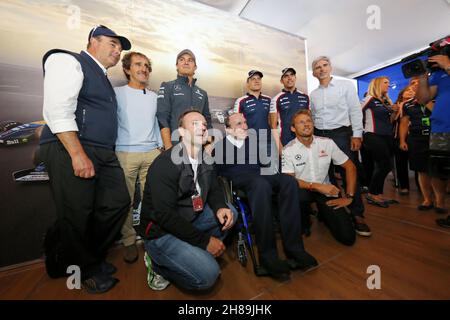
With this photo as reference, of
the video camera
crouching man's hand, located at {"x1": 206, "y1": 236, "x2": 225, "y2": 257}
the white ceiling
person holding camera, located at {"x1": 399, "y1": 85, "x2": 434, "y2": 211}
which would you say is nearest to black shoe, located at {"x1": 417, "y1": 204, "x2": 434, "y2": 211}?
person holding camera, located at {"x1": 399, "y1": 85, "x2": 434, "y2": 211}

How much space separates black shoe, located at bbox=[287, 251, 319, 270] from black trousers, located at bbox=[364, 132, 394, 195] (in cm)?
197

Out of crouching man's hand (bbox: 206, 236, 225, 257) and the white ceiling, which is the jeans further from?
the white ceiling

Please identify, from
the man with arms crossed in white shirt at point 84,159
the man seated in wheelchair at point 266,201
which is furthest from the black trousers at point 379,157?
the man with arms crossed in white shirt at point 84,159

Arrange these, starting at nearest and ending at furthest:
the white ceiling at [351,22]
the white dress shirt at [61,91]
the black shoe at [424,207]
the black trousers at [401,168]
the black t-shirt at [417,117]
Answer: the white dress shirt at [61,91] < the black shoe at [424,207] < the black t-shirt at [417,117] < the white ceiling at [351,22] < the black trousers at [401,168]

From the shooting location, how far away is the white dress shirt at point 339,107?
7.06 ft

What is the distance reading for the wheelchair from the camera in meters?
1.34

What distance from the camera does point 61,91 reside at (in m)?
1.06

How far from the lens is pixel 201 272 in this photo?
1.07 meters

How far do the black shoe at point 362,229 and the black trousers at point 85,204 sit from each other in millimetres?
2038

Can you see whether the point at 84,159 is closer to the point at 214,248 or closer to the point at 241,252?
the point at 214,248

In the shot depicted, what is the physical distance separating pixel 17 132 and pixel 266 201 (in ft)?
7.09

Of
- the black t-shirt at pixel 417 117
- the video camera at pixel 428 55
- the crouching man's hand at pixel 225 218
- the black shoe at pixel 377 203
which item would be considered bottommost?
the black shoe at pixel 377 203

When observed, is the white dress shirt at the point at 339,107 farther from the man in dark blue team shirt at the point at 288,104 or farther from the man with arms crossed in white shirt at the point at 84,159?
the man with arms crossed in white shirt at the point at 84,159
